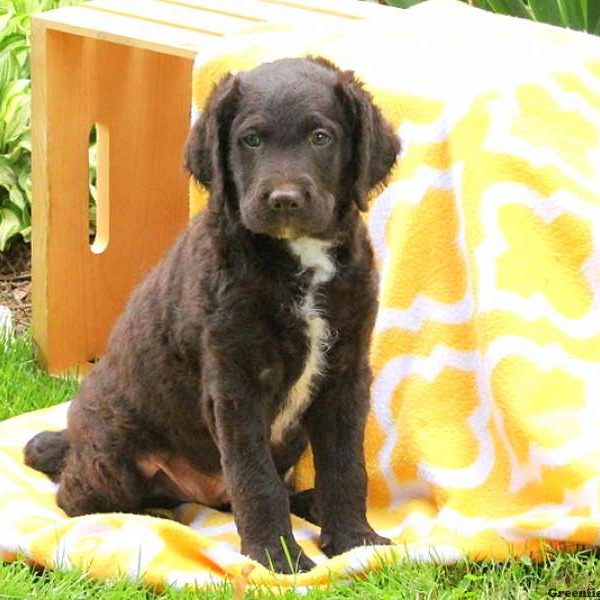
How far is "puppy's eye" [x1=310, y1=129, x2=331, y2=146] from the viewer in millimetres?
3682

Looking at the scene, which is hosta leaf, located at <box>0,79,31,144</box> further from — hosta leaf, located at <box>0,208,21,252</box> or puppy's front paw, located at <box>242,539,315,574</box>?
puppy's front paw, located at <box>242,539,315,574</box>

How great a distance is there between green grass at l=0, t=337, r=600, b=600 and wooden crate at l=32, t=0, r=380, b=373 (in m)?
2.00

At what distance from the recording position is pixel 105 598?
12.0ft

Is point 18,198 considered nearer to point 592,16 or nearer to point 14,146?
point 14,146

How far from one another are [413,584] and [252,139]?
1184 millimetres

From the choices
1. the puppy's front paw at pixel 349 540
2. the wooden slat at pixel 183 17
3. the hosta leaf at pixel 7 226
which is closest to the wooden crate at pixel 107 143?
the wooden slat at pixel 183 17

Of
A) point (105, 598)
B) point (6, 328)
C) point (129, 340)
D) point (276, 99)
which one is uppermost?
point (276, 99)

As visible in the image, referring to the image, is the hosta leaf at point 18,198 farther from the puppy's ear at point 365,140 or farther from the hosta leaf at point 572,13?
the puppy's ear at point 365,140

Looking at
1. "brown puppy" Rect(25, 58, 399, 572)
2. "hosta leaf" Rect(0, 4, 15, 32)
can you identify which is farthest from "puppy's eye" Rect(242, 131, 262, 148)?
"hosta leaf" Rect(0, 4, 15, 32)

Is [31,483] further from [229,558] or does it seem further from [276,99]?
[276,99]

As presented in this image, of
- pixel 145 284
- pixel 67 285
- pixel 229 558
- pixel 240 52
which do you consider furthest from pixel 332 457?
pixel 67 285

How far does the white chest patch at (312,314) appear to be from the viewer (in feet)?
12.6

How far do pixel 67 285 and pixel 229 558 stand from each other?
7.11ft

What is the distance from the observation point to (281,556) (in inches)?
152
